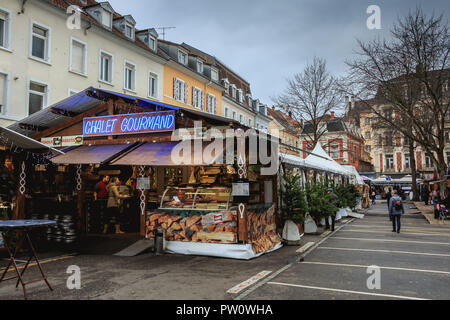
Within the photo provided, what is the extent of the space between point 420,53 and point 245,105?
21.8 meters

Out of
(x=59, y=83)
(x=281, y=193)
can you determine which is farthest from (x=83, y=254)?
(x=59, y=83)

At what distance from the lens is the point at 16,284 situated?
5.77 metres

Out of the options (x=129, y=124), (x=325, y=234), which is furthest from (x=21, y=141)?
(x=325, y=234)

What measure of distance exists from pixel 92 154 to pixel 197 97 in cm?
2021

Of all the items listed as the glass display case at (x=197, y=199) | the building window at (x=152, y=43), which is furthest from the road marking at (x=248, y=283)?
the building window at (x=152, y=43)

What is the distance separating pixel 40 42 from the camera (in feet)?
57.3

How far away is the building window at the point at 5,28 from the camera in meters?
15.7

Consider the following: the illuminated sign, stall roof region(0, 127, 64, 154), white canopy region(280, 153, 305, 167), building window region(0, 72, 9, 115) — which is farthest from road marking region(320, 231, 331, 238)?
building window region(0, 72, 9, 115)

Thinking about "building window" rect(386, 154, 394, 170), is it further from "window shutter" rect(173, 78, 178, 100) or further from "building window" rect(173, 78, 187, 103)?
"window shutter" rect(173, 78, 178, 100)

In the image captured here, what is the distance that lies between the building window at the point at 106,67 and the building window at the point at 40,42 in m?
3.47

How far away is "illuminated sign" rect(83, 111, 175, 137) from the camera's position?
31.2ft

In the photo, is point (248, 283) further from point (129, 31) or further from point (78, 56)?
point (129, 31)

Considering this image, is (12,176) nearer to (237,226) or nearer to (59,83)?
(237,226)

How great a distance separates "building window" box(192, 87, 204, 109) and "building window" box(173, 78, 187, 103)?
3.67 feet
